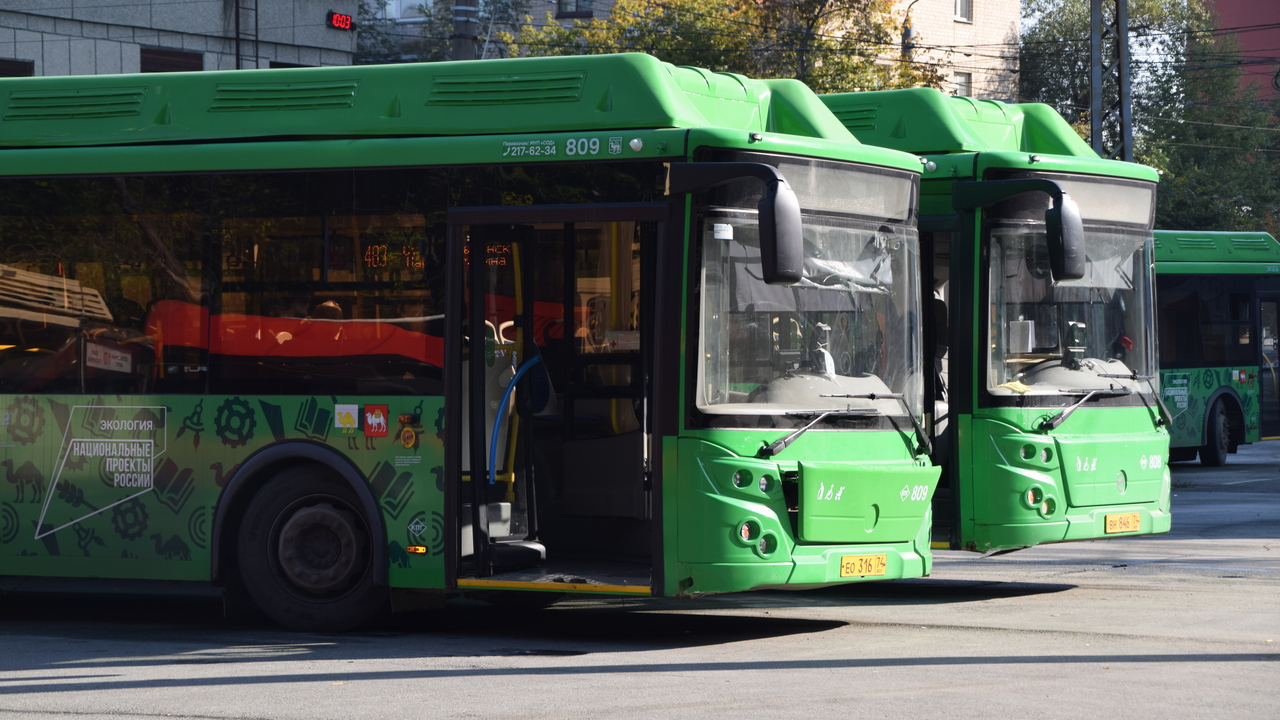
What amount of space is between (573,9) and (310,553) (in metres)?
49.3

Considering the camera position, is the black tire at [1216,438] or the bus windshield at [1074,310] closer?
the bus windshield at [1074,310]

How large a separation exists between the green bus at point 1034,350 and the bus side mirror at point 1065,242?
2.43ft

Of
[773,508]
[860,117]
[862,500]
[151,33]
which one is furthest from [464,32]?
[151,33]

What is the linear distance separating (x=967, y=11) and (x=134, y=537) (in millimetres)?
48619

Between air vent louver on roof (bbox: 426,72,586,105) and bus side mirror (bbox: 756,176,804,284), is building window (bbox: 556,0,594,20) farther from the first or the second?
bus side mirror (bbox: 756,176,804,284)

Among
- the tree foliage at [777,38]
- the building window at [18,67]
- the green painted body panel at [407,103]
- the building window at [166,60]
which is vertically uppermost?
the tree foliage at [777,38]

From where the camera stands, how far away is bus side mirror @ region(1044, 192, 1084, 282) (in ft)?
31.7

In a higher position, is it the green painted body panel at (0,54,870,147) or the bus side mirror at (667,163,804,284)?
the green painted body panel at (0,54,870,147)

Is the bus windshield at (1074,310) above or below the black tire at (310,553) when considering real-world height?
above

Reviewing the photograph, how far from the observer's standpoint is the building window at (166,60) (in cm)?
2657

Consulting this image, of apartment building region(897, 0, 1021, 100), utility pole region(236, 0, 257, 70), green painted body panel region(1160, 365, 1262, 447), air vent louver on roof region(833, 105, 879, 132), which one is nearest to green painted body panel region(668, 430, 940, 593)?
air vent louver on roof region(833, 105, 879, 132)

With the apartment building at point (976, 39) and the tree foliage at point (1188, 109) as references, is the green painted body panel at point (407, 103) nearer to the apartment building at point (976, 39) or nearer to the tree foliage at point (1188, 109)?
the tree foliage at point (1188, 109)

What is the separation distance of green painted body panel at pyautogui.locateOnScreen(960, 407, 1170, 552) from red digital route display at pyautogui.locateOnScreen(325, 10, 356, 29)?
20.1 meters

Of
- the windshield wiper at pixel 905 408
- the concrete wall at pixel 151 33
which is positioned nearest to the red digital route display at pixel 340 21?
the concrete wall at pixel 151 33
